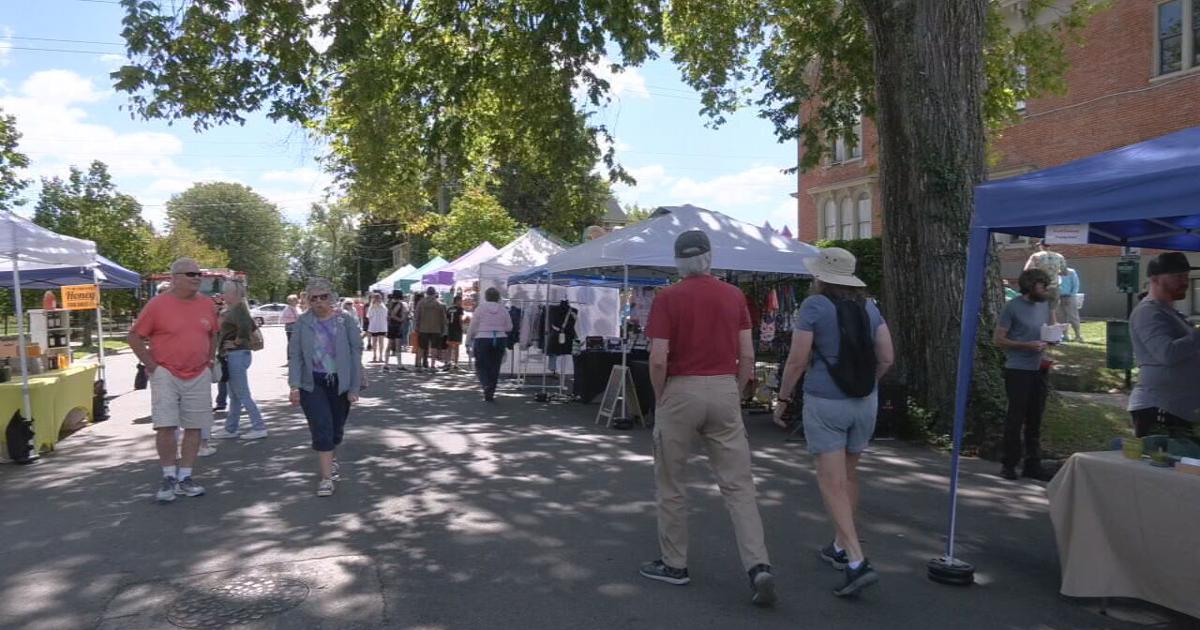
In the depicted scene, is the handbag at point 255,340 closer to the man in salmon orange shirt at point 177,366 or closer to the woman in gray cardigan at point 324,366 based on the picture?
the man in salmon orange shirt at point 177,366

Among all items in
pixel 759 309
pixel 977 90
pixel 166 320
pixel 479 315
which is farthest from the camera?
pixel 479 315

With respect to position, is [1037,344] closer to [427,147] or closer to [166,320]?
[166,320]

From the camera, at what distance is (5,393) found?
26.7 feet

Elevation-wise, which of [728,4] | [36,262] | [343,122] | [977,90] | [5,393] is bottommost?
[5,393]

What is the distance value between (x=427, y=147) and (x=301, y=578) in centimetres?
1060

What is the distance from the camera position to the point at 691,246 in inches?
181

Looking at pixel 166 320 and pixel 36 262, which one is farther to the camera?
pixel 36 262

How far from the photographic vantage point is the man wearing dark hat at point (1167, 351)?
5391 mm

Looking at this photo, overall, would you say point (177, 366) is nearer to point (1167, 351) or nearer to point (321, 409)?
point (321, 409)

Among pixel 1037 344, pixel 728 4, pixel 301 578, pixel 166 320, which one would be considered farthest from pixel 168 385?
pixel 728 4

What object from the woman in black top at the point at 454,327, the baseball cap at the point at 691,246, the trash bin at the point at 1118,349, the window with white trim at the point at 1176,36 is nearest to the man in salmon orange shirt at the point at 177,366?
the baseball cap at the point at 691,246

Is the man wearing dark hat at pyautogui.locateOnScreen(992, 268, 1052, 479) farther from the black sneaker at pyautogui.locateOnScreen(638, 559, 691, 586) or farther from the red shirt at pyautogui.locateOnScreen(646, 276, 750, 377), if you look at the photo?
the black sneaker at pyautogui.locateOnScreen(638, 559, 691, 586)

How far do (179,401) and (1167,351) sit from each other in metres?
7.03

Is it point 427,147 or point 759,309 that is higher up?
point 427,147
